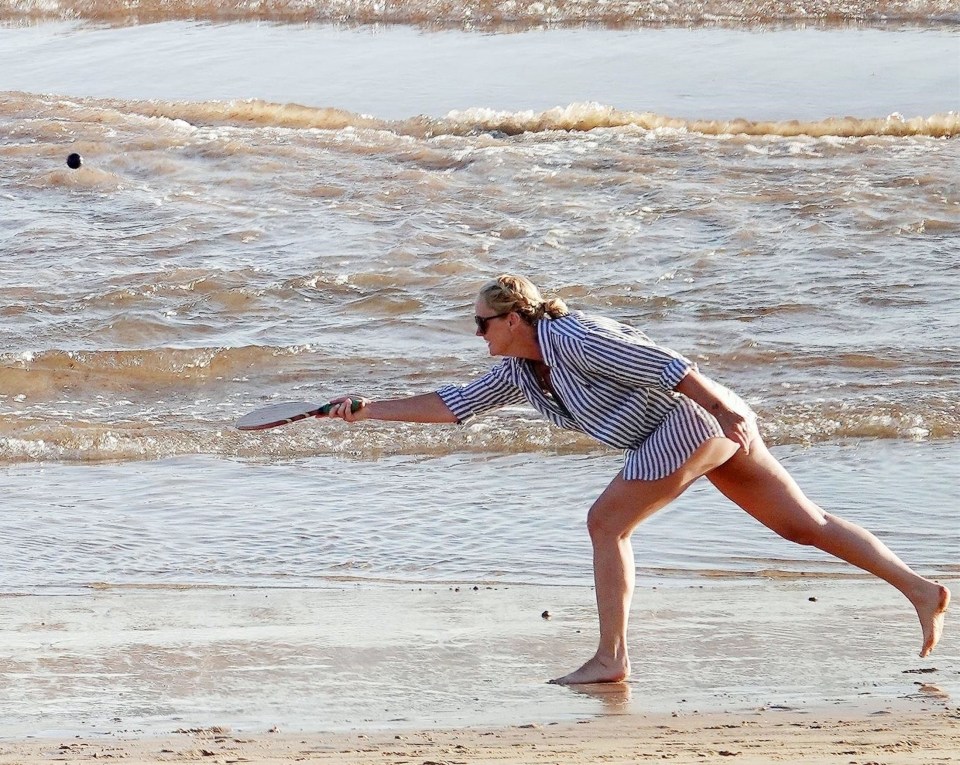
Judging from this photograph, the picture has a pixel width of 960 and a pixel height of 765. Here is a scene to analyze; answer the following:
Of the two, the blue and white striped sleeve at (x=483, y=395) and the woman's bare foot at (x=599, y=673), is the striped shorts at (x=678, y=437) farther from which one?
the woman's bare foot at (x=599, y=673)

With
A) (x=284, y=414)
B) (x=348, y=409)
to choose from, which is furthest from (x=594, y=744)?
(x=284, y=414)

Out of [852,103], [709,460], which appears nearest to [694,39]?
[852,103]

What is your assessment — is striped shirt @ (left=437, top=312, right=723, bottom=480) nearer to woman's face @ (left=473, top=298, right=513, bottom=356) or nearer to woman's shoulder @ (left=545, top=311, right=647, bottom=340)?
woman's shoulder @ (left=545, top=311, right=647, bottom=340)

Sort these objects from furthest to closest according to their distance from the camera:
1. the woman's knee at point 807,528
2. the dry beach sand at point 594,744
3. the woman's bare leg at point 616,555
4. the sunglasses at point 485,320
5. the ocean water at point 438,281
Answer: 1. the ocean water at point 438,281
2. the woman's knee at point 807,528
3. the woman's bare leg at point 616,555
4. the sunglasses at point 485,320
5. the dry beach sand at point 594,744

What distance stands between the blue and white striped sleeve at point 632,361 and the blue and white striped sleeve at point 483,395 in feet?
1.44

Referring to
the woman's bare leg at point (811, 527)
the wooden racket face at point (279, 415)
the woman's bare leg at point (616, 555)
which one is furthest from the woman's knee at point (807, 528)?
the wooden racket face at point (279, 415)

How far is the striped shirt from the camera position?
4352 mm

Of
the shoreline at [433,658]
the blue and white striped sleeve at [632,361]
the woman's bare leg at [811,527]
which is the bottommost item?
the shoreline at [433,658]

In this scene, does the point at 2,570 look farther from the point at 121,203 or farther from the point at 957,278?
the point at 121,203

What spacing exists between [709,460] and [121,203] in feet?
39.7

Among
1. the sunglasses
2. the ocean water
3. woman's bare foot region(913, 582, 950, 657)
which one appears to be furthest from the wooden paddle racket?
woman's bare foot region(913, 582, 950, 657)

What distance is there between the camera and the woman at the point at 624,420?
4.39 metres

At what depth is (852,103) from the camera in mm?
19906

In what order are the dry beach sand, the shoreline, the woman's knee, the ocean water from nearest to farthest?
the dry beach sand < the shoreline < the woman's knee < the ocean water
